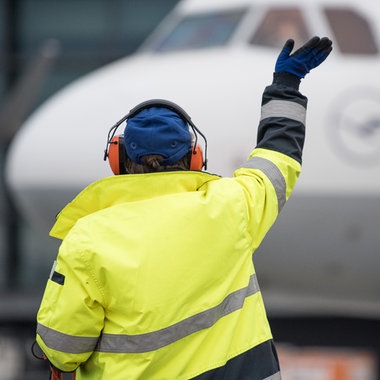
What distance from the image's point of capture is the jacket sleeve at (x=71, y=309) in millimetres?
2826

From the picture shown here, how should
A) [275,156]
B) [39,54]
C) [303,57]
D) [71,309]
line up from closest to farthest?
[71,309] < [275,156] < [303,57] < [39,54]

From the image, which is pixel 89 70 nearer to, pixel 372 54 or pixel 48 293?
pixel 372 54

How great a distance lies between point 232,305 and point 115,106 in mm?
4275

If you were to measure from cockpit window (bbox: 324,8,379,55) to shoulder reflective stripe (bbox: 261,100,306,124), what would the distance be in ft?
14.6

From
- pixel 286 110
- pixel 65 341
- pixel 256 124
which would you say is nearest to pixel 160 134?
pixel 286 110

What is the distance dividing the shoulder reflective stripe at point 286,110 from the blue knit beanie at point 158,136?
37 centimetres

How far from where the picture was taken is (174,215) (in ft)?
9.60

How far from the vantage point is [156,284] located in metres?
2.86

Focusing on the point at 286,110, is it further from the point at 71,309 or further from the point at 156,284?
the point at 71,309

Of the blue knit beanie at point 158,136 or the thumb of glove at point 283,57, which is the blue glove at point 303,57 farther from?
the blue knit beanie at point 158,136

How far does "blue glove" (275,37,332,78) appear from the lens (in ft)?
11.0

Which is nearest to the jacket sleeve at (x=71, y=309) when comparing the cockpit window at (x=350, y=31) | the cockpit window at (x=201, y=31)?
the cockpit window at (x=350, y=31)

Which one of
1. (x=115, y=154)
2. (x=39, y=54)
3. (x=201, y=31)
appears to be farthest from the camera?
(x=39, y=54)

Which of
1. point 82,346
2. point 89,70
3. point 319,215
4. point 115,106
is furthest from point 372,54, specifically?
point 89,70
